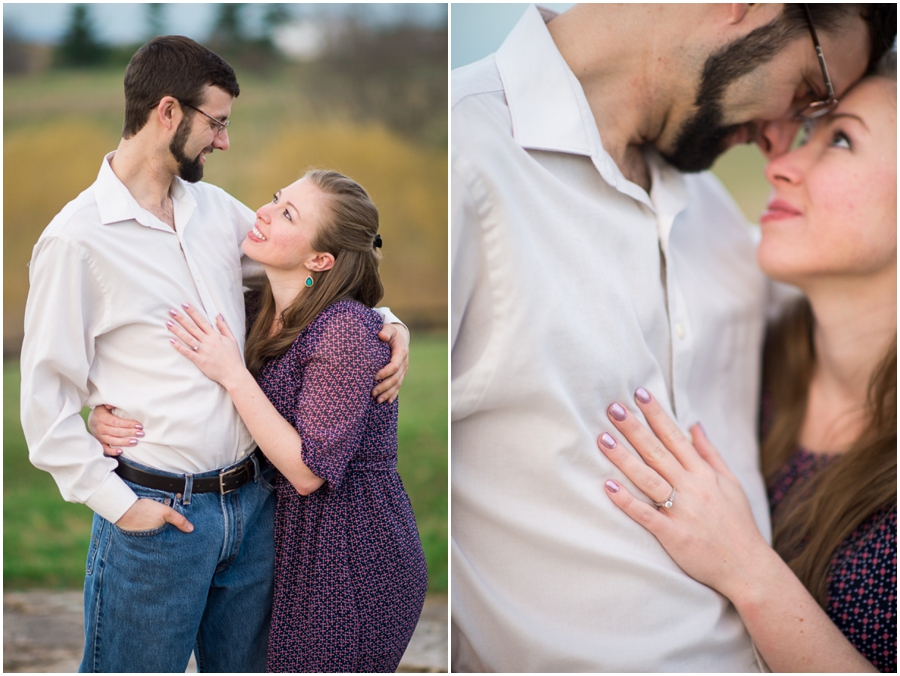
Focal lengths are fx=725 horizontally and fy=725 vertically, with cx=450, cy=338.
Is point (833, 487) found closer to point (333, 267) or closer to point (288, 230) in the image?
point (333, 267)

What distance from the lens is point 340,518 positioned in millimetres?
1685

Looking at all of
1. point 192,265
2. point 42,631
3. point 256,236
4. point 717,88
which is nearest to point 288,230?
point 256,236

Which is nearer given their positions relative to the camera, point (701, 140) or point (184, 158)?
point (184, 158)

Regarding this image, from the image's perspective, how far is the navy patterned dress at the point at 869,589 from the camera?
2076mm

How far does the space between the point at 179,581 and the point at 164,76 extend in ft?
3.58

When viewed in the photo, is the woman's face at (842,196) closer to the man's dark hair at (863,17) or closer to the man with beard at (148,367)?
the man's dark hair at (863,17)

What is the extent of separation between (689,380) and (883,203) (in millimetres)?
805

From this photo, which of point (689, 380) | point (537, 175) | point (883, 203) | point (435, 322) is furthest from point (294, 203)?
point (883, 203)

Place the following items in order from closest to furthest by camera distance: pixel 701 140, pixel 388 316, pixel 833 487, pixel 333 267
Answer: pixel 333 267 < pixel 388 316 < pixel 701 140 < pixel 833 487

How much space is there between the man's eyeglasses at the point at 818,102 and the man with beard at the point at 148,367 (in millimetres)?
1525

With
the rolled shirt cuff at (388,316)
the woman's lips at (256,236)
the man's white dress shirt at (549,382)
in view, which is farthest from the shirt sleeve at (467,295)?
the woman's lips at (256,236)

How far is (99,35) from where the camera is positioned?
5.65ft

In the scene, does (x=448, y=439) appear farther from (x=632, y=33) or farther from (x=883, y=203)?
(x=883, y=203)

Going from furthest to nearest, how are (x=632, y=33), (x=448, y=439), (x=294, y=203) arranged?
(x=632, y=33)
(x=448, y=439)
(x=294, y=203)
